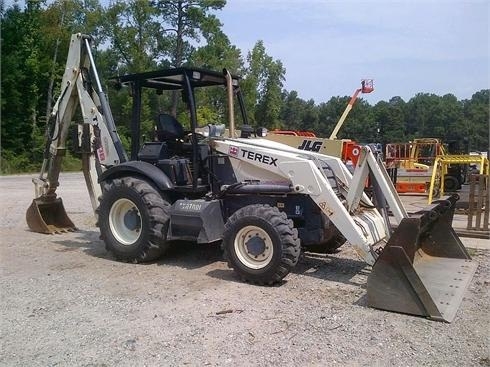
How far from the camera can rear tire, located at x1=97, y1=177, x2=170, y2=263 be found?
22.7ft

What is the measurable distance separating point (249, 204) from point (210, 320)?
2.22m

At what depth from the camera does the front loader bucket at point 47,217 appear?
9297 millimetres

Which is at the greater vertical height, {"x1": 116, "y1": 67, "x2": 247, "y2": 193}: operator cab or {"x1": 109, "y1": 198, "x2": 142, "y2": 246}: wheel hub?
{"x1": 116, "y1": 67, "x2": 247, "y2": 193}: operator cab

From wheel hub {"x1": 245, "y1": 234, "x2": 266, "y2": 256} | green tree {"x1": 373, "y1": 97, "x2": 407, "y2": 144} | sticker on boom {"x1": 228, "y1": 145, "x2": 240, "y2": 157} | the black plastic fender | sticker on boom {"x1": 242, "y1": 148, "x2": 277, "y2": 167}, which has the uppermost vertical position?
green tree {"x1": 373, "y1": 97, "x2": 407, "y2": 144}

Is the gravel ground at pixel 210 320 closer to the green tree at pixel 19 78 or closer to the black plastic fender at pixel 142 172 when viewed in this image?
the black plastic fender at pixel 142 172

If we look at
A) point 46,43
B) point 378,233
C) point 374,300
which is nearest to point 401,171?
point 378,233

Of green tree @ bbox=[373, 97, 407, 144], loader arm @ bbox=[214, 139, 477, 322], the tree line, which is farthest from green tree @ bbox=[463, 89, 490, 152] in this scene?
loader arm @ bbox=[214, 139, 477, 322]

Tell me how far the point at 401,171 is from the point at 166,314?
15.1m

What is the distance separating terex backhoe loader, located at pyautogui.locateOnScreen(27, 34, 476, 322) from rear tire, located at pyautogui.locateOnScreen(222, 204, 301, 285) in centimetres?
1

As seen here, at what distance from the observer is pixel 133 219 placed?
736 centimetres

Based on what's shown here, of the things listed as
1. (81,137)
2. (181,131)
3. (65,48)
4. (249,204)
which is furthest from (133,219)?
(65,48)

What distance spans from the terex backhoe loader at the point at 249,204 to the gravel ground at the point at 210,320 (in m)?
0.30

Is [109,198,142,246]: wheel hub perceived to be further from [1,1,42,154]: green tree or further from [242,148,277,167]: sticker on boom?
[1,1,42,154]: green tree

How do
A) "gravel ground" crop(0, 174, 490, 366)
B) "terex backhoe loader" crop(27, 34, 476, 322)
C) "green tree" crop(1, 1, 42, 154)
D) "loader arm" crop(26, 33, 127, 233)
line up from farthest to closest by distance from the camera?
1. "green tree" crop(1, 1, 42, 154)
2. "loader arm" crop(26, 33, 127, 233)
3. "terex backhoe loader" crop(27, 34, 476, 322)
4. "gravel ground" crop(0, 174, 490, 366)
